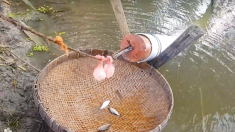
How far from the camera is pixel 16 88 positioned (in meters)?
4.16

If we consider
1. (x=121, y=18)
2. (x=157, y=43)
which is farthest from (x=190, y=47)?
(x=157, y=43)

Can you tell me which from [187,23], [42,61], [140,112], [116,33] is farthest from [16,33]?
[187,23]

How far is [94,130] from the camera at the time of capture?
3586mm

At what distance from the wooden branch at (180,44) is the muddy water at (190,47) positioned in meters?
1.04

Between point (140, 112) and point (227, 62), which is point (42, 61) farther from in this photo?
point (227, 62)

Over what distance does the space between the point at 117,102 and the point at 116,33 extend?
2.65 meters

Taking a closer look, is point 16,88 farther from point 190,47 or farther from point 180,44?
point 190,47

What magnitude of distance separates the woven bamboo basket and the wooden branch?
265mm

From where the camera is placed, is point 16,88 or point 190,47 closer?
point 16,88

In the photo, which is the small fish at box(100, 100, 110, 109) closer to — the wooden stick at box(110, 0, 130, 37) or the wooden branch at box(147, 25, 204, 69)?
Answer: the wooden branch at box(147, 25, 204, 69)

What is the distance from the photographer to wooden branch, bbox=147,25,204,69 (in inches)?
160

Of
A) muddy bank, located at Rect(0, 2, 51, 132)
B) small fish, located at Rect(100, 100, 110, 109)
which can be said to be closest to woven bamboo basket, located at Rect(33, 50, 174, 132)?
small fish, located at Rect(100, 100, 110, 109)

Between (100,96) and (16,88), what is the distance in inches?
52.6

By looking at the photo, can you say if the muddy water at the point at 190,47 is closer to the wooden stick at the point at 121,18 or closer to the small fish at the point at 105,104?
the wooden stick at the point at 121,18
